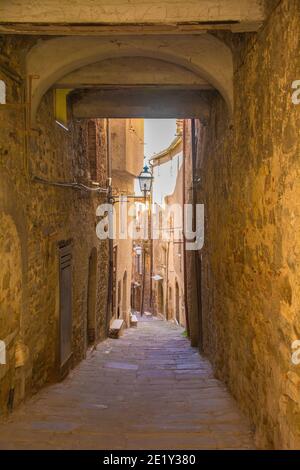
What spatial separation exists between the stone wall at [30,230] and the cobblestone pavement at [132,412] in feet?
1.14

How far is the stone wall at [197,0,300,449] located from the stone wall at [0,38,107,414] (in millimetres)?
2248

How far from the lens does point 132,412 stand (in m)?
4.67

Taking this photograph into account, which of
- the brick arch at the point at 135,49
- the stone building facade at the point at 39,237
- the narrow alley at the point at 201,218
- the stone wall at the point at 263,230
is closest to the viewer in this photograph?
the stone wall at the point at 263,230

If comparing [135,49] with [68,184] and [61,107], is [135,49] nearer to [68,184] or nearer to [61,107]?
[61,107]

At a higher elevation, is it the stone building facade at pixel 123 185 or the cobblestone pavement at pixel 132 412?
the stone building facade at pixel 123 185

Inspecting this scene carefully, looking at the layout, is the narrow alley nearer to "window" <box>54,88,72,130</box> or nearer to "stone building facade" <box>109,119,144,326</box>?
"window" <box>54,88,72,130</box>

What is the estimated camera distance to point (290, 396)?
2.91 meters

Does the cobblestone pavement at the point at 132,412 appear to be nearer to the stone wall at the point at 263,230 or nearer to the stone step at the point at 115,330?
the stone wall at the point at 263,230

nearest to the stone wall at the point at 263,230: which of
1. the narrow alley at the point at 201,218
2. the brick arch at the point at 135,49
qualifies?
the narrow alley at the point at 201,218

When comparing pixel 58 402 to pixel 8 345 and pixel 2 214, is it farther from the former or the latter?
pixel 2 214

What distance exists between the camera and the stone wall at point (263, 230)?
9.39 feet

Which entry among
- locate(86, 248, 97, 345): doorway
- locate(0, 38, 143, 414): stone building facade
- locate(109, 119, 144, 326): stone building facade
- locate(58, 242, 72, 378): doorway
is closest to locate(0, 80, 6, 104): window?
locate(0, 38, 143, 414): stone building facade

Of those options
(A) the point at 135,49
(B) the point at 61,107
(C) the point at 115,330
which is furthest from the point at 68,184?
(C) the point at 115,330

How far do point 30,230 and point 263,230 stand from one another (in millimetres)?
2576
